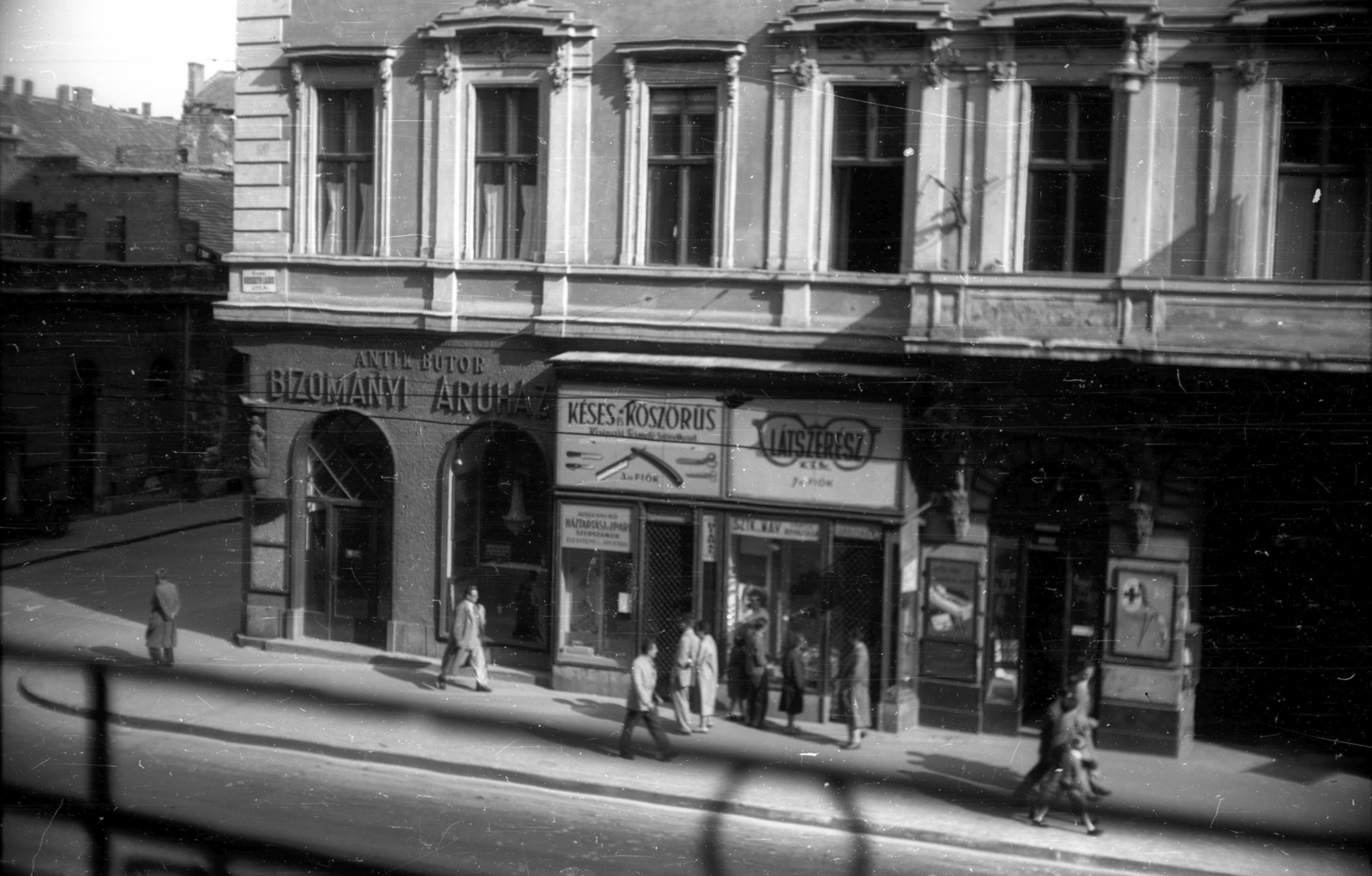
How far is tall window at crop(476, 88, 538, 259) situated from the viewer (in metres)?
3.84

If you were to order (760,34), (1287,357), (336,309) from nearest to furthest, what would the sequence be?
(1287,357), (760,34), (336,309)

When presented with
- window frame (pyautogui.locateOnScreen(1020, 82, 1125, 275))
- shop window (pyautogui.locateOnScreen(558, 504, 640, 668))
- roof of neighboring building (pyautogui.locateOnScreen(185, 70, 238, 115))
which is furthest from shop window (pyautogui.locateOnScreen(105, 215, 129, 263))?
window frame (pyautogui.locateOnScreen(1020, 82, 1125, 275))

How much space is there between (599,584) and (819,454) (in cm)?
87

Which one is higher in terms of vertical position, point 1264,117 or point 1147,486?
point 1264,117

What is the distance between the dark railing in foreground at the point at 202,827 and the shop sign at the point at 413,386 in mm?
939

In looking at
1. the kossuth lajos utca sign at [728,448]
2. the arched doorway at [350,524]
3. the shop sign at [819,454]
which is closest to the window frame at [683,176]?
the kossuth lajos utca sign at [728,448]

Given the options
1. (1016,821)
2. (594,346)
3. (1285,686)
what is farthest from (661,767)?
(1285,686)

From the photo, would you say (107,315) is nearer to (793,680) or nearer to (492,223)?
(492,223)

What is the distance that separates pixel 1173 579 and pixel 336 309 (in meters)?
2.82

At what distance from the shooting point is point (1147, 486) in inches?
139

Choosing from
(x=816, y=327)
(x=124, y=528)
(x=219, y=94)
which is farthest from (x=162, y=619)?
(x=816, y=327)

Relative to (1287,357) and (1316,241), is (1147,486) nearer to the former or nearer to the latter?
(1287,357)

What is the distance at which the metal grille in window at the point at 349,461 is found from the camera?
4.01 m

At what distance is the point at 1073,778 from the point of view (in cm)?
363
